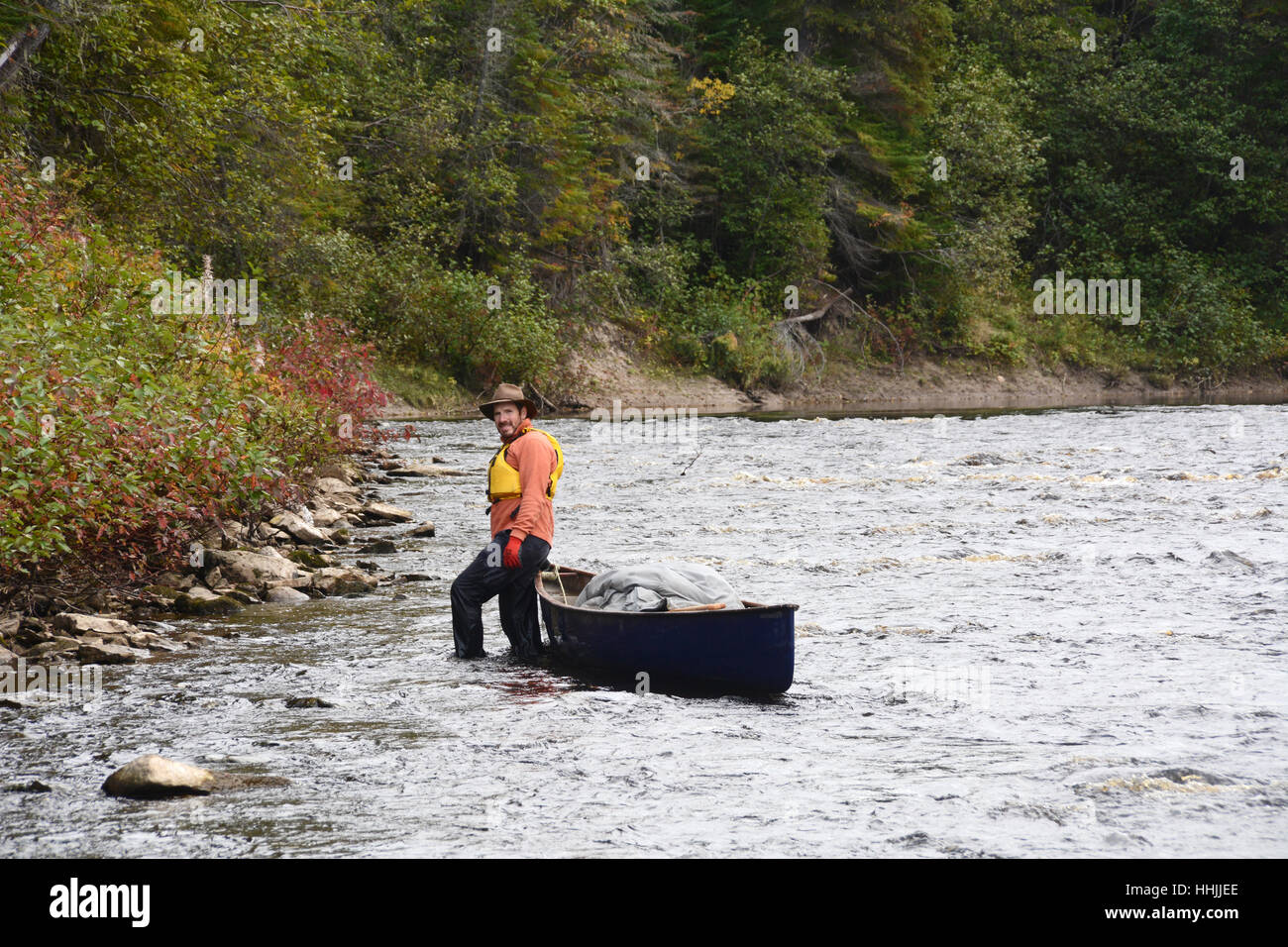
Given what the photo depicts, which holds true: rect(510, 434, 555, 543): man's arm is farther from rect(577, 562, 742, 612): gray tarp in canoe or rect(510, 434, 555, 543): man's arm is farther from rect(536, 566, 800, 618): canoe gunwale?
rect(577, 562, 742, 612): gray tarp in canoe

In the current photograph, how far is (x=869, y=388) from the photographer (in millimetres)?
37688

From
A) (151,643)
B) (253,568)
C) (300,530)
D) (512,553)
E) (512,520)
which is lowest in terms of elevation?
(151,643)

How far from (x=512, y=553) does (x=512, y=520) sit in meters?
0.25

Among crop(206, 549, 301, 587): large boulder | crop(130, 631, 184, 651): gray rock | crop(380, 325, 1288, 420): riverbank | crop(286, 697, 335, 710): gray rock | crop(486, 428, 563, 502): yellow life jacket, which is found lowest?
crop(286, 697, 335, 710): gray rock

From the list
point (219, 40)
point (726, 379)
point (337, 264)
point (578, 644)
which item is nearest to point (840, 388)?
point (726, 379)

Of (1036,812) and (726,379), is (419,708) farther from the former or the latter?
(726,379)

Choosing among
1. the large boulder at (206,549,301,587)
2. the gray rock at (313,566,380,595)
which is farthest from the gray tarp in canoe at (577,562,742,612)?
the large boulder at (206,549,301,587)

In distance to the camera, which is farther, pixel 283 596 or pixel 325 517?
pixel 325 517

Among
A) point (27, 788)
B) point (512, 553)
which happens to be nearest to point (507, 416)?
point (512, 553)

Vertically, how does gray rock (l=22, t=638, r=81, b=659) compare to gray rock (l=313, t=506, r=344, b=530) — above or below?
below

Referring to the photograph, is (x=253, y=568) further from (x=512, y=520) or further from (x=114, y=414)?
(x=512, y=520)

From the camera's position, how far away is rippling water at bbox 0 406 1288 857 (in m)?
5.25

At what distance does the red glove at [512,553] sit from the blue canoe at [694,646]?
1.78 feet

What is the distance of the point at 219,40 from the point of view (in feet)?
60.7
